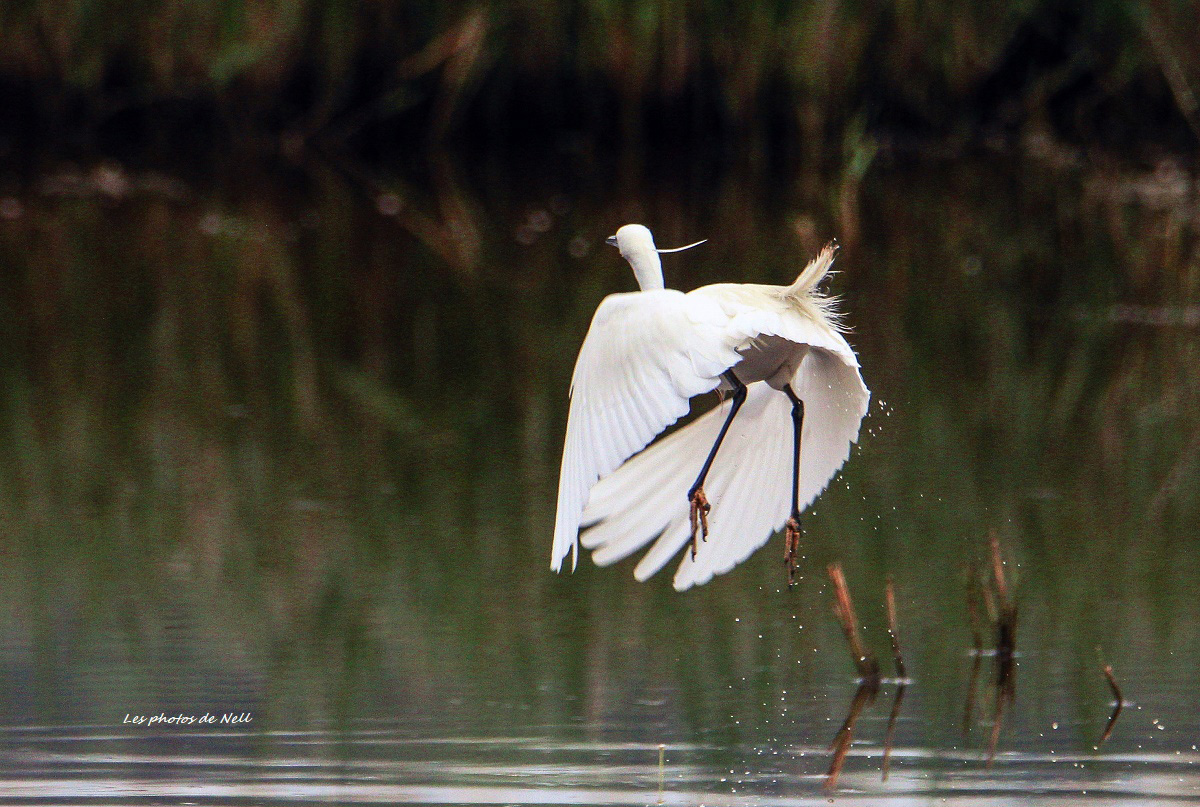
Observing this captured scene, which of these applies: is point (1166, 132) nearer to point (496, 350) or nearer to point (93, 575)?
point (496, 350)

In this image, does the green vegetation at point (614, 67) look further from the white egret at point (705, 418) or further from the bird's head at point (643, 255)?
the bird's head at point (643, 255)

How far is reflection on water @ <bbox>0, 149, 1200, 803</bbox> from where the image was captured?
3.77 m

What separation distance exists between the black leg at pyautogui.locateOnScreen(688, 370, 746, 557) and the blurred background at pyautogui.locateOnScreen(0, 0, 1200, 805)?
14.1 inches

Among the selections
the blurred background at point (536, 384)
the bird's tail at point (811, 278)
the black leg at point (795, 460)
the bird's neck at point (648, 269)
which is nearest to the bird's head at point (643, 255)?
the bird's neck at point (648, 269)

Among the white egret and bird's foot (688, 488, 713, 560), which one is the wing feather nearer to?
the white egret

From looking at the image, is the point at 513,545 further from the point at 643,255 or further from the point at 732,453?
the point at 643,255

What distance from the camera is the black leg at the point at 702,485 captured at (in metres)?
3.91

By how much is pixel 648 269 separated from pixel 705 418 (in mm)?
556

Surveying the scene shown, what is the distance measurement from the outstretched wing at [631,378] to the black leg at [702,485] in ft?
1.06

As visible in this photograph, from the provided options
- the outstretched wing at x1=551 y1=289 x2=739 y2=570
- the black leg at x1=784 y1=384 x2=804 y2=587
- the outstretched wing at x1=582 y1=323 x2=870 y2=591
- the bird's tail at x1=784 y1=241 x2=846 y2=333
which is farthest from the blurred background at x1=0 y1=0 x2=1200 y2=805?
the bird's tail at x1=784 y1=241 x2=846 y2=333

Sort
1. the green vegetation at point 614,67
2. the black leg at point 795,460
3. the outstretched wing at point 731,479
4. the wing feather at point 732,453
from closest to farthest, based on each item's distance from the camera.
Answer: the wing feather at point 732,453, the black leg at point 795,460, the outstretched wing at point 731,479, the green vegetation at point 614,67

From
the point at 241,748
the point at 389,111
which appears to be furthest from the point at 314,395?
the point at 389,111

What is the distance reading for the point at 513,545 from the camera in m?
5.18

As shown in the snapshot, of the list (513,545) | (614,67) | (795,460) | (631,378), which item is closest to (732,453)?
(795,460)
